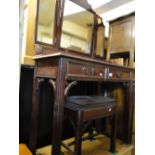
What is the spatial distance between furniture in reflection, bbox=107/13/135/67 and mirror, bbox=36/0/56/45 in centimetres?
111

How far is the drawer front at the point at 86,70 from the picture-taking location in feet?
3.88

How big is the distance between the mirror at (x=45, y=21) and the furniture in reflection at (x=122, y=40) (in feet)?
3.65

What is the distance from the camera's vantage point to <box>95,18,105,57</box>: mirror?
2.25 meters

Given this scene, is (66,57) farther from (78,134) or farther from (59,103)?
(78,134)

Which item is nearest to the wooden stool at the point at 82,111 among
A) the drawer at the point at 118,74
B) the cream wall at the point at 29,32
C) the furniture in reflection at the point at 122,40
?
the drawer at the point at 118,74

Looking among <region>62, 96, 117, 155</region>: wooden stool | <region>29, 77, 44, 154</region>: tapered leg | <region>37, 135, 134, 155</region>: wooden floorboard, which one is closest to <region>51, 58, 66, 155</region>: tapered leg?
<region>62, 96, 117, 155</region>: wooden stool

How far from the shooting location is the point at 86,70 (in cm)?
130

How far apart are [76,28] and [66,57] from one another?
922mm

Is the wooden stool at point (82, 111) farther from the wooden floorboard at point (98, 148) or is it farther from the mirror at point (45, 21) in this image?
the mirror at point (45, 21)

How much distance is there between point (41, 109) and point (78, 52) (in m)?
0.82

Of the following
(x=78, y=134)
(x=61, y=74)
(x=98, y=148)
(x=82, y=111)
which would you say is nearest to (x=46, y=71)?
(x=61, y=74)

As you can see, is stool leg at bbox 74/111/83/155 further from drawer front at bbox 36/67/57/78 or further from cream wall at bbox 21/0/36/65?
cream wall at bbox 21/0/36/65
